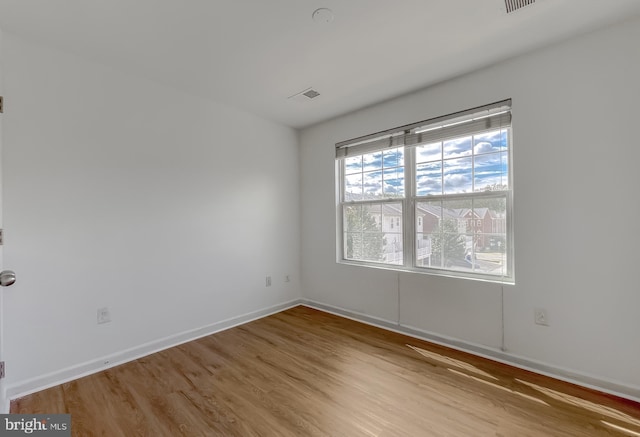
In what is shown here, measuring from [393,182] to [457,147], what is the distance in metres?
0.77

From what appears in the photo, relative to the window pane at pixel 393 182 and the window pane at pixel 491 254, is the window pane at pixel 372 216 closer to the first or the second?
the window pane at pixel 393 182

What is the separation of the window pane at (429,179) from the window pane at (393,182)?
7.6 inches

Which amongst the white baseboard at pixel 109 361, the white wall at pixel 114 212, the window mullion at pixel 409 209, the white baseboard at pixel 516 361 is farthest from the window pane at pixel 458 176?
the white baseboard at pixel 109 361

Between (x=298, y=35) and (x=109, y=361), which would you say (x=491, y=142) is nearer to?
(x=298, y=35)

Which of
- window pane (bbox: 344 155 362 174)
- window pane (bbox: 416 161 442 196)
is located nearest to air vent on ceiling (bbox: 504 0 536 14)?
window pane (bbox: 416 161 442 196)

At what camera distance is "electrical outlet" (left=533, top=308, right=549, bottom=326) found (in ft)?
7.38

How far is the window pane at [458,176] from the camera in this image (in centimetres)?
270

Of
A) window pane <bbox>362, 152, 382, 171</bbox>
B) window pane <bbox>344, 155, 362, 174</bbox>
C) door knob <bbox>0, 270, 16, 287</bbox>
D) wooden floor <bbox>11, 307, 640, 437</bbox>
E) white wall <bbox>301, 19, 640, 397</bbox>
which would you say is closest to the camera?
door knob <bbox>0, 270, 16, 287</bbox>

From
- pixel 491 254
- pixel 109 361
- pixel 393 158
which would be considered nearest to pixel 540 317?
pixel 491 254

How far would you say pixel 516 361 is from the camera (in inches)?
92.9

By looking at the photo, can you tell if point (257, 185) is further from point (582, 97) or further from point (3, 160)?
point (582, 97)

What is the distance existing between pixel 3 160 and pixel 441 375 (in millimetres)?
3640

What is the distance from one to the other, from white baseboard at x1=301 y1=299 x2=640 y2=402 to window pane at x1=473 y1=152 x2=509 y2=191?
1473 millimetres

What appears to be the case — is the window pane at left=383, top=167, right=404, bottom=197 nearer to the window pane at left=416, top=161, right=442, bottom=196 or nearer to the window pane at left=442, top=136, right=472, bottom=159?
the window pane at left=416, top=161, right=442, bottom=196
